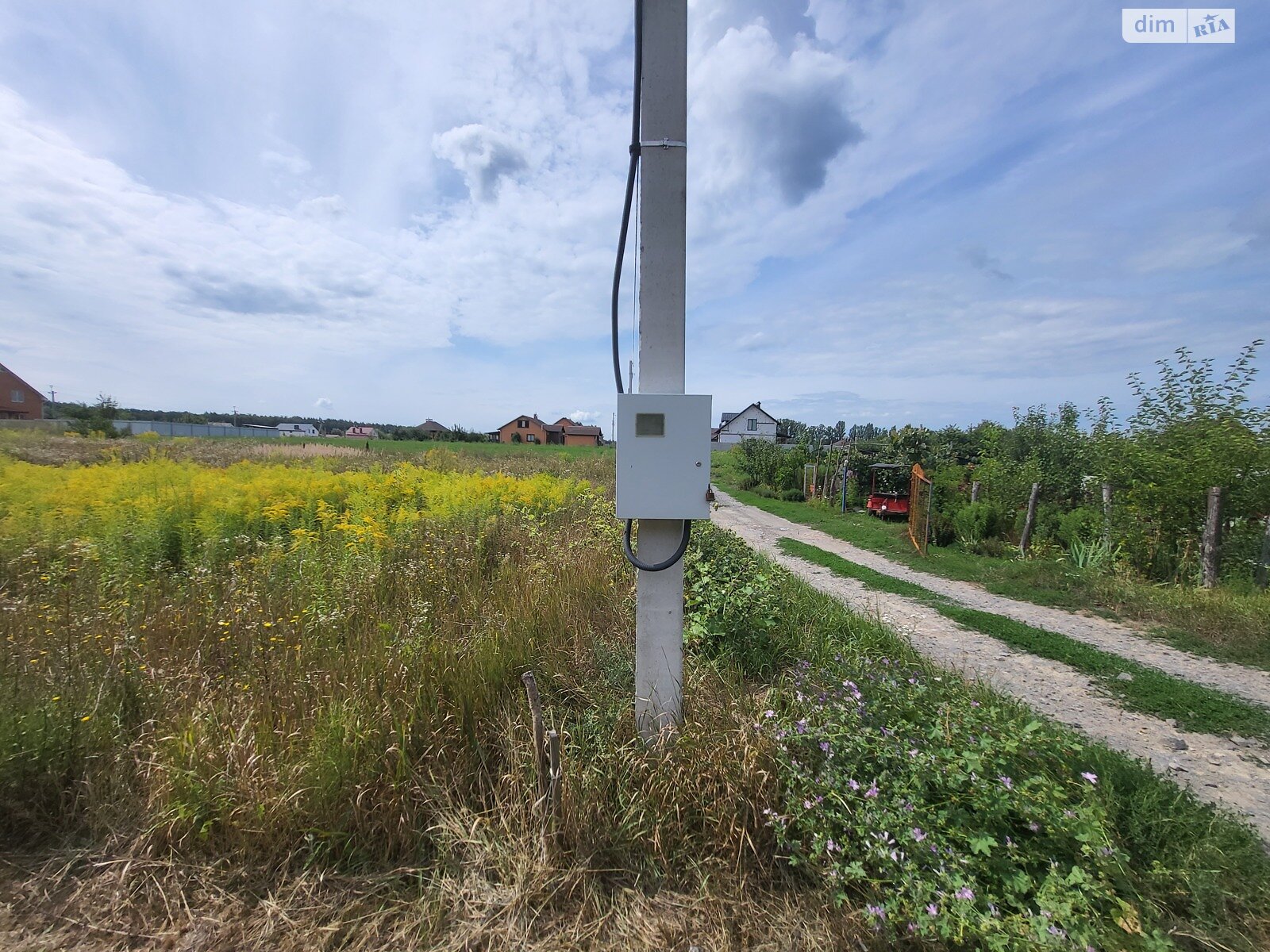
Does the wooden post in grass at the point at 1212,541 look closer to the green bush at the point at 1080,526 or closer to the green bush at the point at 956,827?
the green bush at the point at 1080,526

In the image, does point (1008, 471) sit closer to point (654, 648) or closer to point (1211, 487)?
point (1211, 487)

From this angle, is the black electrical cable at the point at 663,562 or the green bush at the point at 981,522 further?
the green bush at the point at 981,522

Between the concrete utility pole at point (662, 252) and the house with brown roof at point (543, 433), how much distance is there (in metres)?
67.9

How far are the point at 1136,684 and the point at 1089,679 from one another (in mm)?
260

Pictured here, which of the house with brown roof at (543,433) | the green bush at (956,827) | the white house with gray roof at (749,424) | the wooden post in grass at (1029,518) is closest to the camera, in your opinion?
the green bush at (956,827)

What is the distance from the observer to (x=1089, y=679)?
379 cm

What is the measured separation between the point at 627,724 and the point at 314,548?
11.7ft

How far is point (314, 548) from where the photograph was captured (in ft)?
14.2

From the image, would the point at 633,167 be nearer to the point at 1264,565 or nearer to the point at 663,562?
the point at 663,562

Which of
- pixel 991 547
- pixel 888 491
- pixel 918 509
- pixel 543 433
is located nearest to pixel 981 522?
pixel 991 547

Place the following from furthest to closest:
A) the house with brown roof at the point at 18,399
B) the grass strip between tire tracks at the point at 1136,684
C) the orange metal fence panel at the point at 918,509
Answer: the house with brown roof at the point at 18,399 < the orange metal fence panel at the point at 918,509 < the grass strip between tire tracks at the point at 1136,684

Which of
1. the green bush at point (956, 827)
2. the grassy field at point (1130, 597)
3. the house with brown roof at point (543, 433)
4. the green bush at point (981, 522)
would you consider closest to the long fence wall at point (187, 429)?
the house with brown roof at point (543, 433)

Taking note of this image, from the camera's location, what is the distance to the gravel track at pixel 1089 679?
2.63 m

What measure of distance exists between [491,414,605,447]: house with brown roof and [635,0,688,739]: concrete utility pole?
2675 inches
